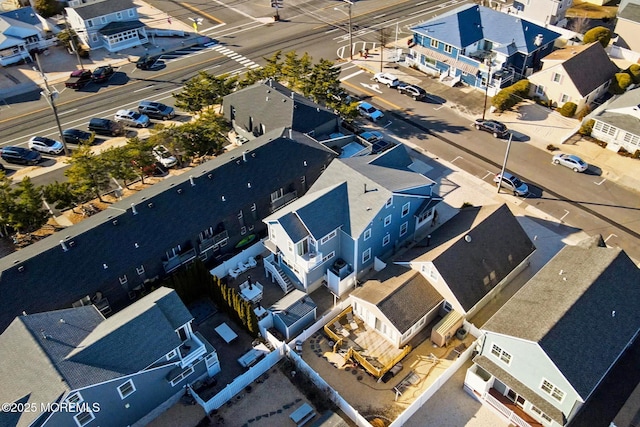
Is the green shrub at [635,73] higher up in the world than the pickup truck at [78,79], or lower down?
higher up

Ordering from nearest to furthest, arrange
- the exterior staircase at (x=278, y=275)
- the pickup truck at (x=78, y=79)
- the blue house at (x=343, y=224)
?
the blue house at (x=343, y=224), the exterior staircase at (x=278, y=275), the pickup truck at (x=78, y=79)

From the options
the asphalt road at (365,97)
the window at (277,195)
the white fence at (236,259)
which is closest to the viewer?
the white fence at (236,259)

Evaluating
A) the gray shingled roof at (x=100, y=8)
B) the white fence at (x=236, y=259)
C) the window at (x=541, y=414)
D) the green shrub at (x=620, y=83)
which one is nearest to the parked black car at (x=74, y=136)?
the gray shingled roof at (x=100, y=8)

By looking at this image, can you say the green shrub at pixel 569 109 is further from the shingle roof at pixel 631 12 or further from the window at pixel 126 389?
the window at pixel 126 389

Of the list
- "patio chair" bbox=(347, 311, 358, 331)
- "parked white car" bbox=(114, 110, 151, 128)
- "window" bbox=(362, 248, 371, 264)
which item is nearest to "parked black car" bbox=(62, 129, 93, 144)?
"parked white car" bbox=(114, 110, 151, 128)

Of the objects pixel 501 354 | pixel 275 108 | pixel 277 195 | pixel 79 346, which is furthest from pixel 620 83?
pixel 79 346

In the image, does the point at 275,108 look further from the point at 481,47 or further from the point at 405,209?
the point at 481,47
